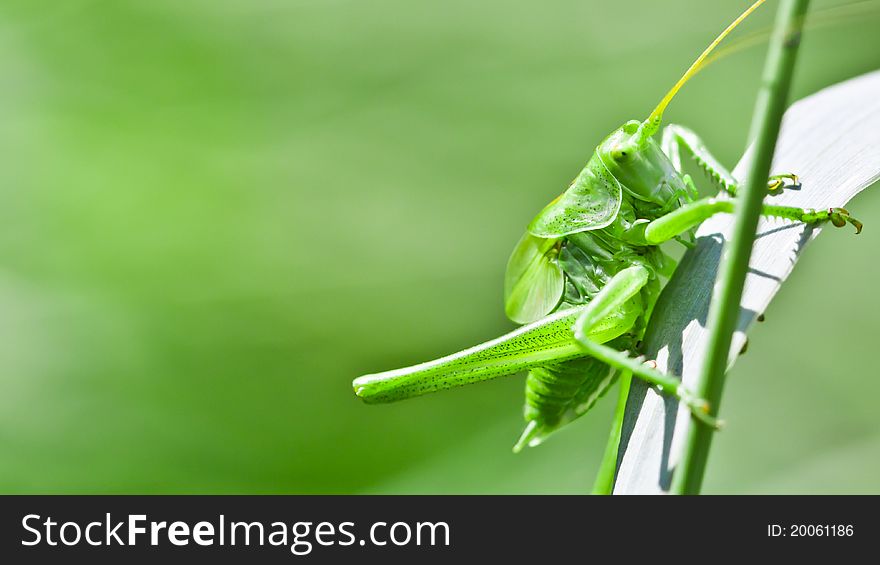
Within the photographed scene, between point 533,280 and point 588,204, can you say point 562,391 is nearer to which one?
point 533,280

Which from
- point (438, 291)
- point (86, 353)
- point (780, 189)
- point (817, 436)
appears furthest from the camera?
point (438, 291)

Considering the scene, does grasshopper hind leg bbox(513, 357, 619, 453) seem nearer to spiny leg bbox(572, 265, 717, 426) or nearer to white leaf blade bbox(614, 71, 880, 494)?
spiny leg bbox(572, 265, 717, 426)

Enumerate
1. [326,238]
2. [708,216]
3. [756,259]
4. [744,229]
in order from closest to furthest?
[744,229]
[756,259]
[708,216]
[326,238]

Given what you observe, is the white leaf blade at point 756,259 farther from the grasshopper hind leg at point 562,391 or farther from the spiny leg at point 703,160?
the grasshopper hind leg at point 562,391

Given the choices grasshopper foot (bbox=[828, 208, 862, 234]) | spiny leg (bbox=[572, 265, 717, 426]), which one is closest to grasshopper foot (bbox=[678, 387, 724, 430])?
spiny leg (bbox=[572, 265, 717, 426])

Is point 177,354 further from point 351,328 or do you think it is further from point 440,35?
point 440,35

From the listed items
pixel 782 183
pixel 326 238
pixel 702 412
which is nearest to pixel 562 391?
pixel 782 183

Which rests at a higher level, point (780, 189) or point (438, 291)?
point (438, 291)

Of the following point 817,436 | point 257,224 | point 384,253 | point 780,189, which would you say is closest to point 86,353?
point 257,224
